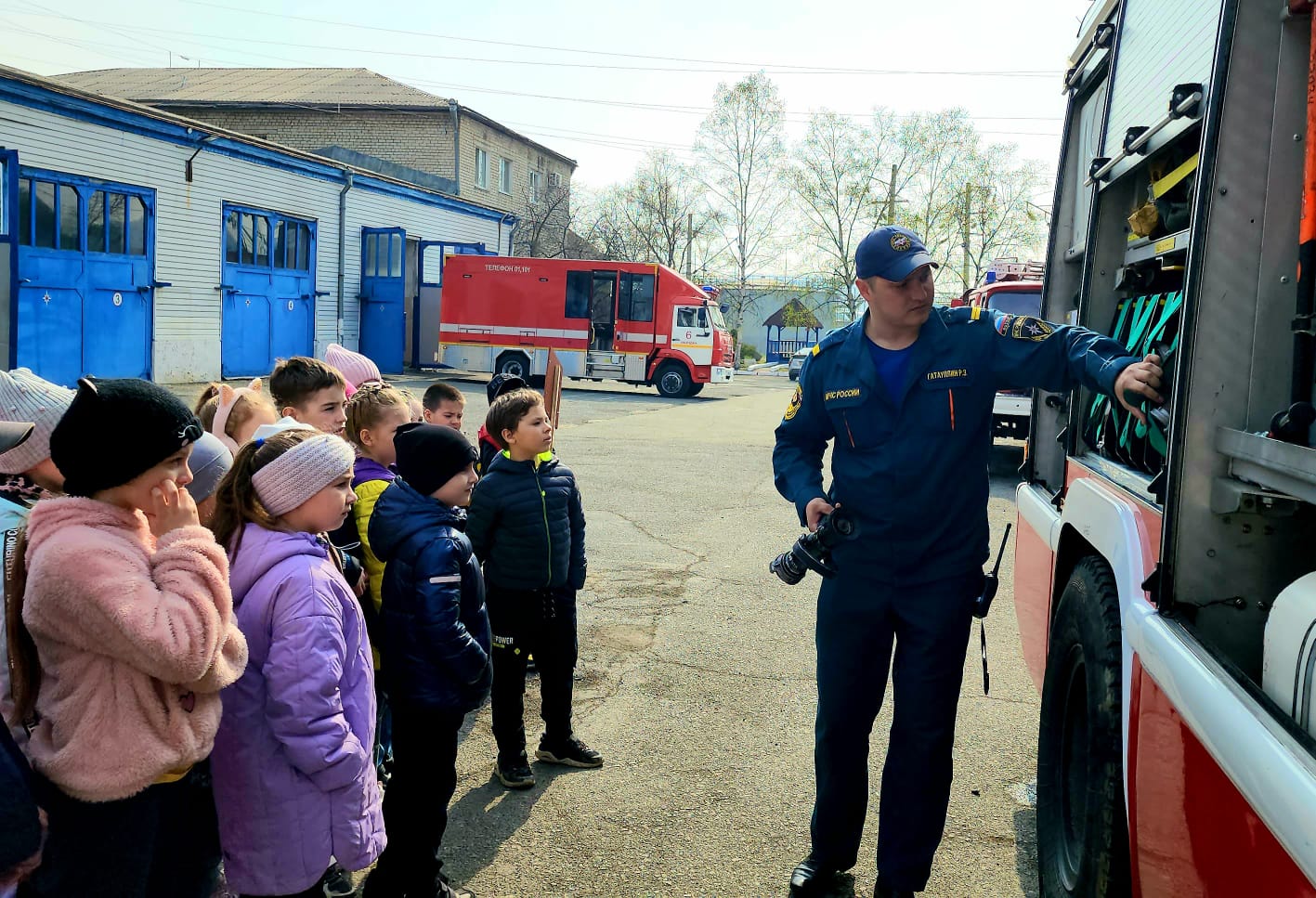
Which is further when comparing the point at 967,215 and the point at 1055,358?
the point at 967,215

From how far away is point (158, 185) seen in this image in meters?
18.9

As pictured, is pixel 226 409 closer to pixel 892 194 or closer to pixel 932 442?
pixel 932 442

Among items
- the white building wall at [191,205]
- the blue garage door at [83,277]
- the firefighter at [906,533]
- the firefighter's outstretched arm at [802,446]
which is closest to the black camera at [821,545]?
the firefighter at [906,533]

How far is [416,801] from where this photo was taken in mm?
3104

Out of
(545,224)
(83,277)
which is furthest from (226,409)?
(545,224)

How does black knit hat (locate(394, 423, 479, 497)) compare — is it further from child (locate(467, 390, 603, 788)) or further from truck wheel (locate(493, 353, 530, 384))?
truck wheel (locate(493, 353, 530, 384))

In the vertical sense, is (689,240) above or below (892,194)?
below

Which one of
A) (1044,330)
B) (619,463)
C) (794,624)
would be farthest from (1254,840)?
(619,463)

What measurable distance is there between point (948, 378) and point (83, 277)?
1716 cm

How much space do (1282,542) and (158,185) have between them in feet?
66.2

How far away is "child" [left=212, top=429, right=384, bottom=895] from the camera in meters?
2.42

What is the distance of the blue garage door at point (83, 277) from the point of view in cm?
1590

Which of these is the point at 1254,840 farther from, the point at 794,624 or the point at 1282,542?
the point at 794,624

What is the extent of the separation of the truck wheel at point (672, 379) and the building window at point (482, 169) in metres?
18.4
